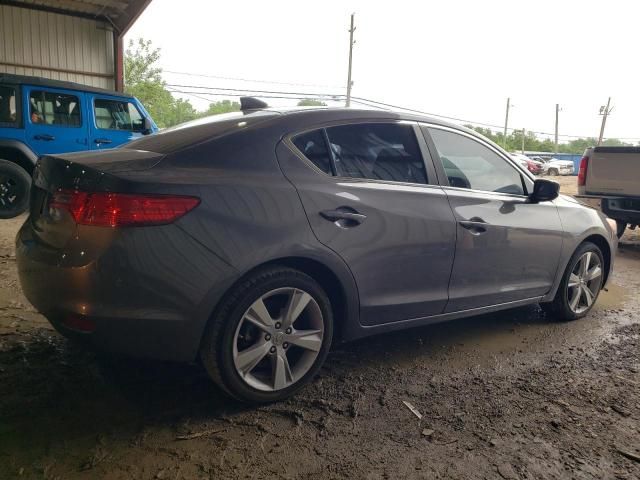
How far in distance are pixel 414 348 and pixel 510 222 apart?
3.46 ft

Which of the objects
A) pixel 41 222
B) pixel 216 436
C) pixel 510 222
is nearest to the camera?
pixel 216 436

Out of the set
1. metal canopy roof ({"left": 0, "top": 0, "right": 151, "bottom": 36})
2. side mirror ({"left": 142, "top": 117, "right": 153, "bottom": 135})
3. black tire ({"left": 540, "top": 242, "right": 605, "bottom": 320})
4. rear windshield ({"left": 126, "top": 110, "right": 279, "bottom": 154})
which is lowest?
black tire ({"left": 540, "top": 242, "right": 605, "bottom": 320})

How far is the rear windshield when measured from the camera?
8.35ft

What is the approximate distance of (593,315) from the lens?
440 centimetres

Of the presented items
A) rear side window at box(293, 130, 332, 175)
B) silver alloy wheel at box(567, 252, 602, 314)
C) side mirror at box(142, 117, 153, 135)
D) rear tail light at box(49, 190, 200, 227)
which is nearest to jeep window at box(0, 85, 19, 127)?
side mirror at box(142, 117, 153, 135)

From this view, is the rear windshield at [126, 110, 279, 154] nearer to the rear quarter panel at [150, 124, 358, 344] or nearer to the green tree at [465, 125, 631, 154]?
the rear quarter panel at [150, 124, 358, 344]

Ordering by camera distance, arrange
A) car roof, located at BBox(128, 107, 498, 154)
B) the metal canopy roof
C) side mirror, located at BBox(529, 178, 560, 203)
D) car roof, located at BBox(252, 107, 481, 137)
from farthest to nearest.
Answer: the metal canopy roof, side mirror, located at BBox(529, 178, 560, 203), car roof, located at BBox(252, 107, 481, 137), car roof, located at BBox(128, 107, 498, 154)

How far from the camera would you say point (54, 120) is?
8.02 metres

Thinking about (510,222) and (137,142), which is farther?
(510,222)

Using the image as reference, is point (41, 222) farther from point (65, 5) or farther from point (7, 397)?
point (65, 5)

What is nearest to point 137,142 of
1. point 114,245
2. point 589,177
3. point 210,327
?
point 114,245

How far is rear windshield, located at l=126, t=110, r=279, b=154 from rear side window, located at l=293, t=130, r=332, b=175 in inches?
8.5

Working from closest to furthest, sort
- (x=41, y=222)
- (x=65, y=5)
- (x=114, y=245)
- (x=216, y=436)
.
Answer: (x=114, y=245)
(x=216, y=436)
(x=41, y=222)
(x=65, y=5)

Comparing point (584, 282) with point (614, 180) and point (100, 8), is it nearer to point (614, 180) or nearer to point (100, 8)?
point (614, 180)
